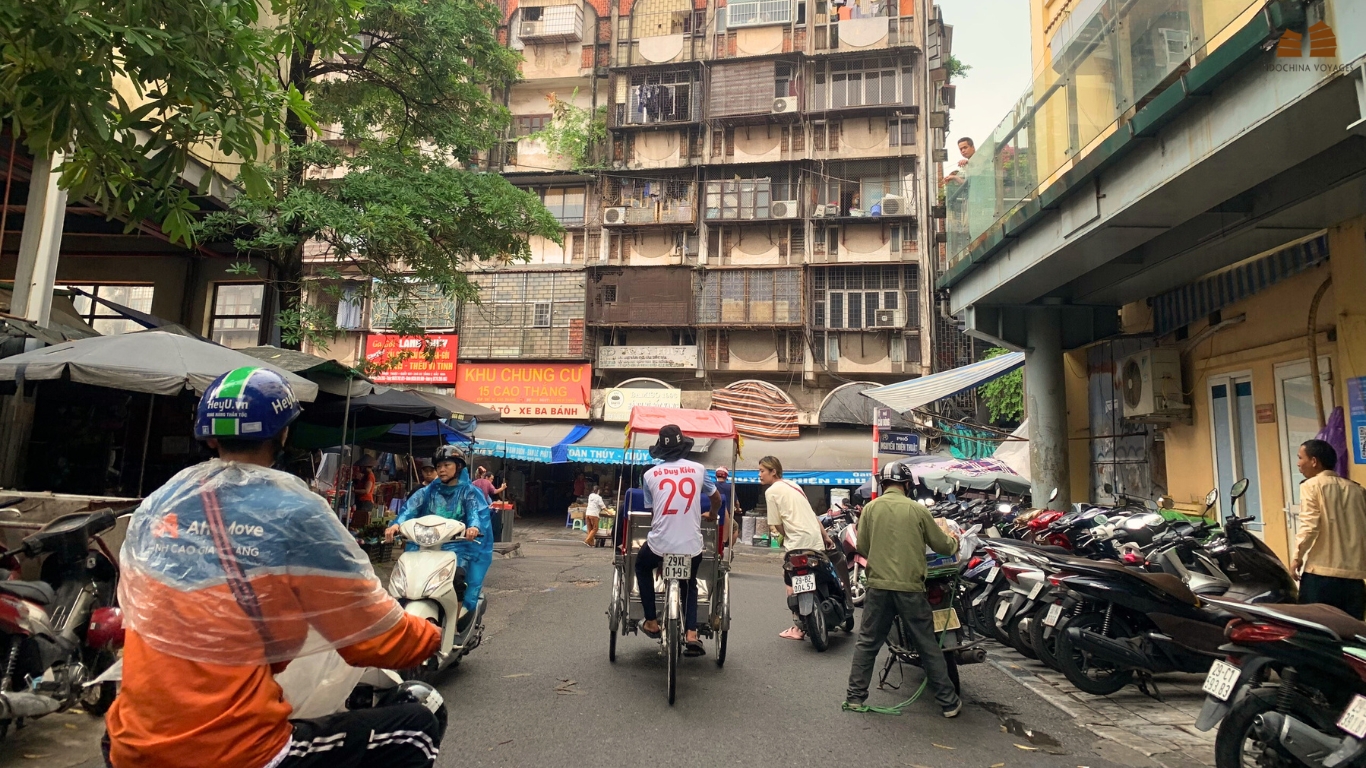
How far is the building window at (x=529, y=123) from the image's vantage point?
A: 2834 cm

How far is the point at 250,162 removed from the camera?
13.0 feet

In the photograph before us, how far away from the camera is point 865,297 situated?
987 inches

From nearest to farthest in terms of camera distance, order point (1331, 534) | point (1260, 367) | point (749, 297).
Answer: point (1331, 534) → point (1260, 367) → point (749, 297)

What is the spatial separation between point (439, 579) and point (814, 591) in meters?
3.31

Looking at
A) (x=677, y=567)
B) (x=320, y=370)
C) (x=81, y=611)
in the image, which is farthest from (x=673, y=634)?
(x=320, y=370)

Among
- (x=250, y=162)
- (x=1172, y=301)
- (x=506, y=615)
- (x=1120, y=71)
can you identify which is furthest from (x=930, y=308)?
(x=250, y=162)

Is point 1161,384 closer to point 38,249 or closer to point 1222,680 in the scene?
point 1222,680

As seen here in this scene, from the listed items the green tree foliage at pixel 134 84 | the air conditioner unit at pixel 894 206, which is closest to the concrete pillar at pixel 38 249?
the green tree foliage at pixel 134 84

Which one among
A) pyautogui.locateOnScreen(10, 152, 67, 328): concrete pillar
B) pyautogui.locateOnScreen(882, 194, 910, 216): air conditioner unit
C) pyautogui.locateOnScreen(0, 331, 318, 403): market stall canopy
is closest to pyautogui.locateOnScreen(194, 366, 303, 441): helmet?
pyautogui.locateOnScreen(0, 331, 318, 403): market stall canopy

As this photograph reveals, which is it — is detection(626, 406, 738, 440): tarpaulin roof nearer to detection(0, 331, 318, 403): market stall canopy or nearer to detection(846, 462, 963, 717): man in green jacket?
detection(0, 331, 318, 403): market stall canopy

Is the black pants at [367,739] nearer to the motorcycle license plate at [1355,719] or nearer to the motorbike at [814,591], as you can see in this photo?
the motorcycle license plate at [1355,719]

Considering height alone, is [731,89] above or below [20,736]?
Result: above

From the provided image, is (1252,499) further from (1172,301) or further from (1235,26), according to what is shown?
(1235,26)

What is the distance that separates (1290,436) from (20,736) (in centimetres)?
1059
